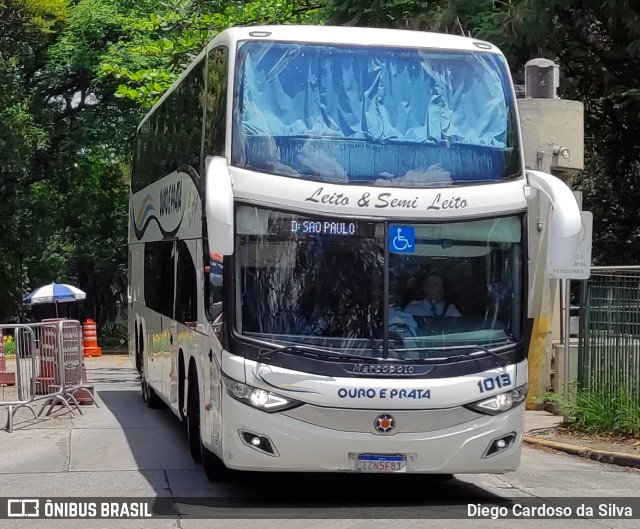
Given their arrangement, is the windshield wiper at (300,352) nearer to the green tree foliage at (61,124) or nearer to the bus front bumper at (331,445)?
the bus front bumper at (331,445)

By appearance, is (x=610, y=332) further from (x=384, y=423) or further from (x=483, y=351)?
(x=384, y=423)

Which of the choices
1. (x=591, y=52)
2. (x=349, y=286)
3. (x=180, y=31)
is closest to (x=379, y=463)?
(x=349, y=286)

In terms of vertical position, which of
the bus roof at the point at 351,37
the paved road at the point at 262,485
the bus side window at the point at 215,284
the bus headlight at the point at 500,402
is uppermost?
the bus roof at the point at 351,37

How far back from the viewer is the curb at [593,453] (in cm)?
1331

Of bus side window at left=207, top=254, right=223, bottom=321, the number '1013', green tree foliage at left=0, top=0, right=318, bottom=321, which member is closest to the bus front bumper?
the number '1013'

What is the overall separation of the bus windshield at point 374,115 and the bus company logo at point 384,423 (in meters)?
1.95

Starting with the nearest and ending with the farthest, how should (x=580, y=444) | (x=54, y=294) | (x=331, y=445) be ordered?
(x=331, y=445)
(x=580, y=444)
(x=54, y=294)

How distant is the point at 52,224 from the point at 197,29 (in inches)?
815

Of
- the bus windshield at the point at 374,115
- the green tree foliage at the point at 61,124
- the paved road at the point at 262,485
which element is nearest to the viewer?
the paved road at the point at 262,485

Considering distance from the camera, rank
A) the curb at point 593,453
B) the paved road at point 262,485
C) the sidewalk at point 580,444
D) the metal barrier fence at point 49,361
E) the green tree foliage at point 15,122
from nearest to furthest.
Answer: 1. the paved road at point 262,485
2. the curb at point 593,453
3. the sidewalk at point 580,444
4. the metal barrier fence at point 49,361
5. the green tree foliage at point 15,122

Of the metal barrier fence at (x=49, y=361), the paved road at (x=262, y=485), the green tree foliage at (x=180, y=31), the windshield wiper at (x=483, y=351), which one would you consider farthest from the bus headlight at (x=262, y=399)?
the green tree foliage at (x=180, y=31)

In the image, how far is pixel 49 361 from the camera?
686 inches

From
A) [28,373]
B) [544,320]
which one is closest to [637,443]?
[544,320]

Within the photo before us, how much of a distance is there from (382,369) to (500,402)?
3.52 feet
